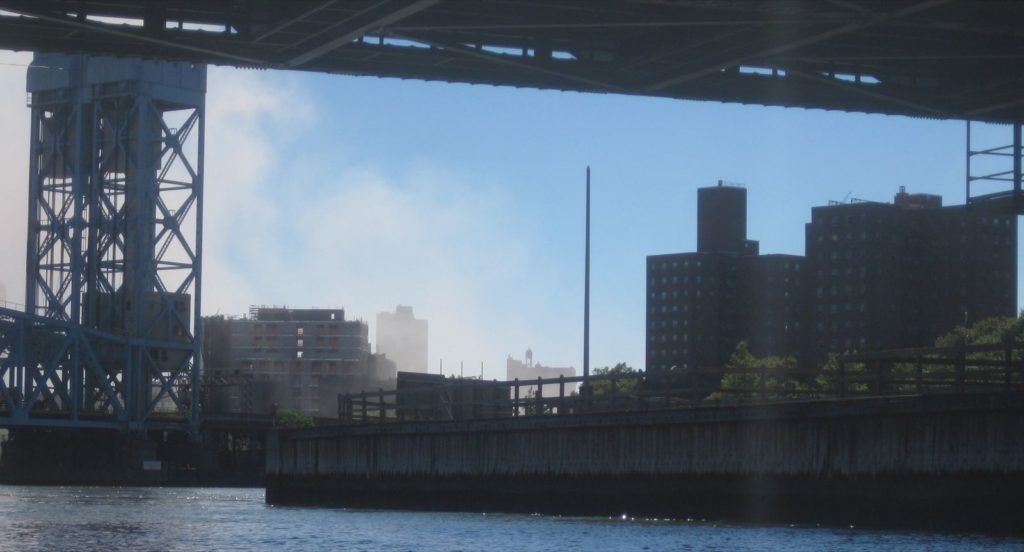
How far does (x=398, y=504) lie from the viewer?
50344mm

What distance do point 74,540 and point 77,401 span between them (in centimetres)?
10386

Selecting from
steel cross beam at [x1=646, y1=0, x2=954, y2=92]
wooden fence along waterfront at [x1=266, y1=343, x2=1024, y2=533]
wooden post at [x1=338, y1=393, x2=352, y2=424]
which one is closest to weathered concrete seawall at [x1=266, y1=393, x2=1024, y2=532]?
wooden fence along waterfront at [x1=266, y1=343, x2=1024, y2=533]

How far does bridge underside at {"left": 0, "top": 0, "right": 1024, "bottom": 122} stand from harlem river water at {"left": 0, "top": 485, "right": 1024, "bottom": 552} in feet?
31.3

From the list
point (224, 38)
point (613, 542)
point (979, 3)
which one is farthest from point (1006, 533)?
point (224, 38)

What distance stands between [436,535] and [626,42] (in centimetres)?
1134

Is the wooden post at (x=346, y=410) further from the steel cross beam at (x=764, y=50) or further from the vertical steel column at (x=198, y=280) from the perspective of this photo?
the vertical steel column at (x=198, y=280)

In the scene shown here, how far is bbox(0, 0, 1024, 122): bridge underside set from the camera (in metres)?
31.5

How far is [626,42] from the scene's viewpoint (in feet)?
121

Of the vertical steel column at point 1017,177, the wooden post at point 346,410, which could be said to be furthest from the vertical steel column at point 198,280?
the vertical steel column at point 1017,177

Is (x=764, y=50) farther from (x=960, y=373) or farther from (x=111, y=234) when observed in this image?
(x=111, y=234)

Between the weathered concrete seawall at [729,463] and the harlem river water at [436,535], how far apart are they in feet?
2.48

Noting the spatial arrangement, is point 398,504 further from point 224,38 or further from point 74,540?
point 224,38

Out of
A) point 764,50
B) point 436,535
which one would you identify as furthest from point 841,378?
point 436,535

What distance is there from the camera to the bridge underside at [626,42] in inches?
1240
